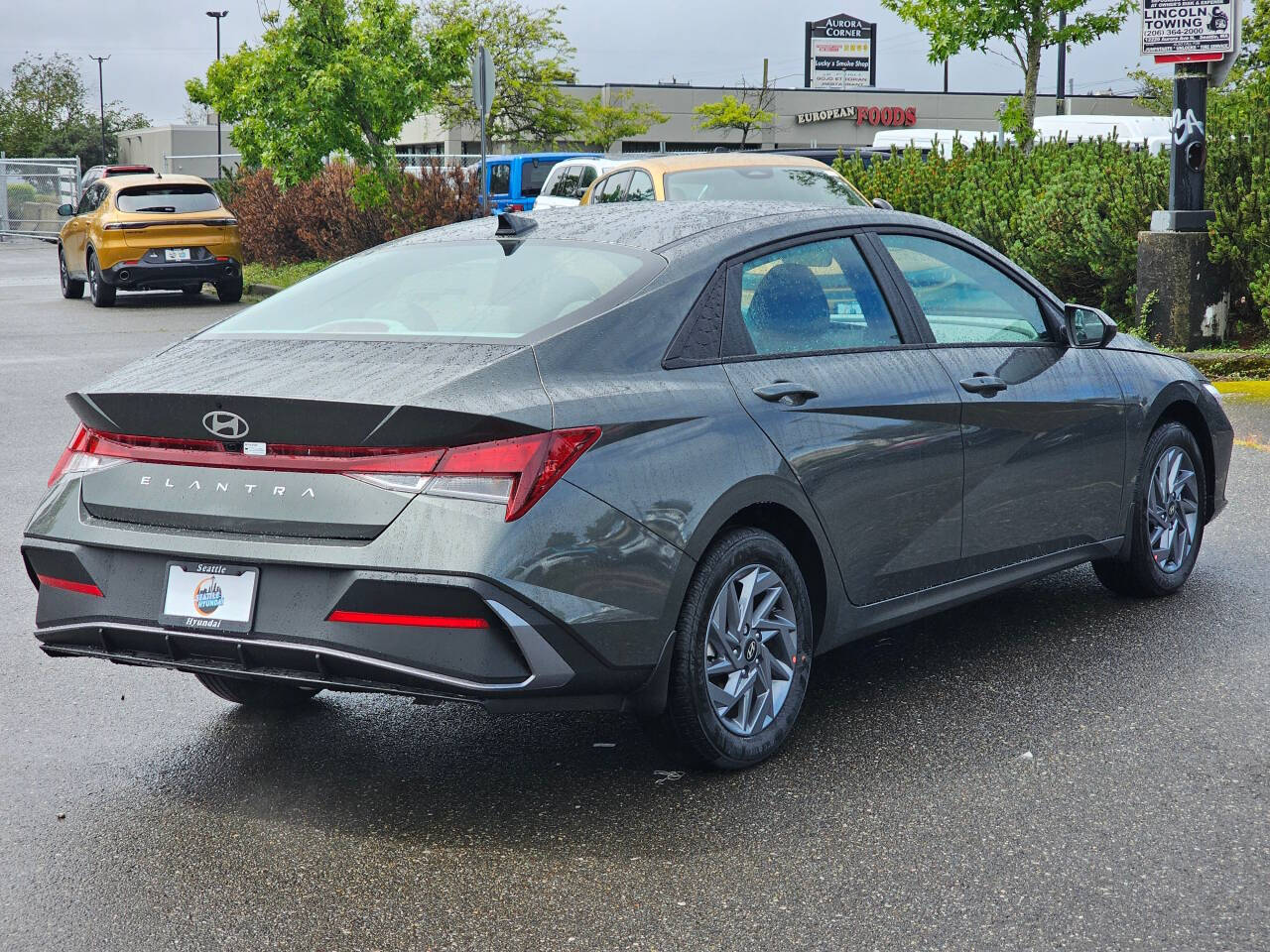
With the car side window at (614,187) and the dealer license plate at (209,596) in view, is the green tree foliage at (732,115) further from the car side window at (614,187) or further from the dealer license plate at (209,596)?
the dealer license plate at (209,596)

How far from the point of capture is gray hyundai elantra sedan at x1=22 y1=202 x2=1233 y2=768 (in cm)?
375

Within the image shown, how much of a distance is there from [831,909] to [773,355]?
170cm

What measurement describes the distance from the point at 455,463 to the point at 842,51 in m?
88.5

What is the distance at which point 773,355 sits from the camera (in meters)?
4.61

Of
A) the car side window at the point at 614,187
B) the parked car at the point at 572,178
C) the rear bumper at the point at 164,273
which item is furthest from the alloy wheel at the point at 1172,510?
the rear bumper at the point at 164,273

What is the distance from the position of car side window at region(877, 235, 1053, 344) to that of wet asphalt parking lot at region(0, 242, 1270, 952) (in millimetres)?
1135

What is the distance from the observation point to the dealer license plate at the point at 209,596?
3848 millimetres

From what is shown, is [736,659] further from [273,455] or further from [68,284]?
[68,284]

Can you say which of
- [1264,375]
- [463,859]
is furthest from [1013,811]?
[1264,375]

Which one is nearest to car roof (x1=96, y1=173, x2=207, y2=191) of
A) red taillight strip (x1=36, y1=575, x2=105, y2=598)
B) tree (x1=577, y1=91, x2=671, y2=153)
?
red taillight strip (x1=36, y1=575, x2=105, y2=598)

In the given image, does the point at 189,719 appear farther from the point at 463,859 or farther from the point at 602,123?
the point at 602,123

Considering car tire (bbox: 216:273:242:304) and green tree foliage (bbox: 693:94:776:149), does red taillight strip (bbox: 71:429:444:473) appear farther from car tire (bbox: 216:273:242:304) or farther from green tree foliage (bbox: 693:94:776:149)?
green tree foliage (bbox: 693:94:776:149)

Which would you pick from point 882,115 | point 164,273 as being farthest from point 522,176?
point 882,115

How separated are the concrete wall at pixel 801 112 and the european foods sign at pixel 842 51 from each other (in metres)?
16.7
